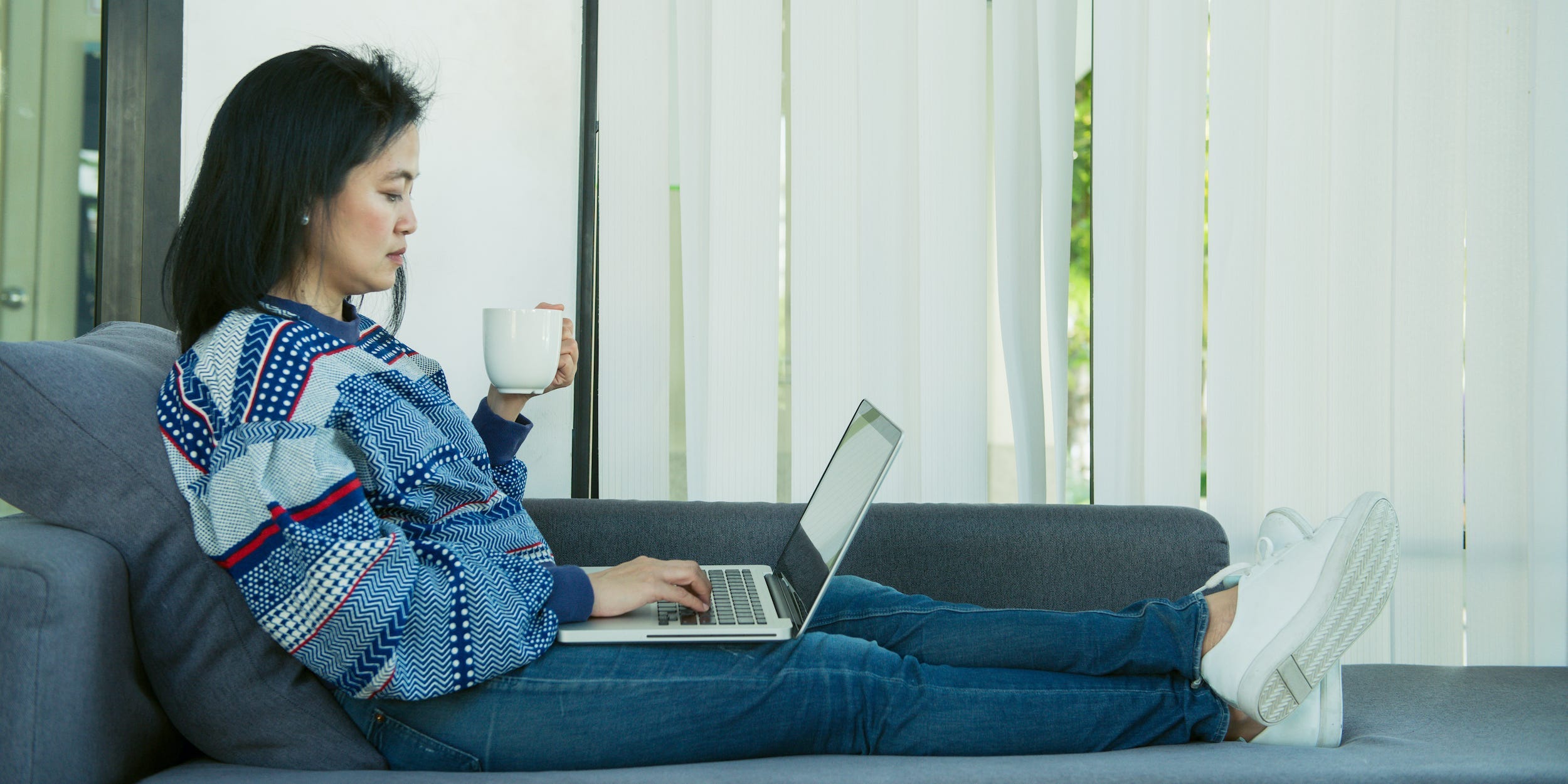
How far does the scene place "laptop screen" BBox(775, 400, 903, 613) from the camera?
122 cm

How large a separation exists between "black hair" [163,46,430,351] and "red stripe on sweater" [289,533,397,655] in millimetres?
338

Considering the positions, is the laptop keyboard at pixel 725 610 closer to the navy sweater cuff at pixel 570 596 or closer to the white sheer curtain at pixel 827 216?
the navy sweater cuff at pixel 570 596

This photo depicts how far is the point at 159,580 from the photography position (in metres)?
1.02

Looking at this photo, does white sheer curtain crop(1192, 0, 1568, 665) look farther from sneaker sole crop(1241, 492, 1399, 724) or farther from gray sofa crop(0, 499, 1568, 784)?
sneaker sole crop(1241, 492, 1399, 724)

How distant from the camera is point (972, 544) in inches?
62.7

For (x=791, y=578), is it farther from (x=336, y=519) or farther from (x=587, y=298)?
(x=587, y=298)

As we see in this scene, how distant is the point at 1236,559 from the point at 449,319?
1566 mm

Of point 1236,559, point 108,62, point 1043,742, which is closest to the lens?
point 1043,742

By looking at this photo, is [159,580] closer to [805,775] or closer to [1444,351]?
[805,775]

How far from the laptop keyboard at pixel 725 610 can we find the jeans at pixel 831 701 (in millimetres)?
42

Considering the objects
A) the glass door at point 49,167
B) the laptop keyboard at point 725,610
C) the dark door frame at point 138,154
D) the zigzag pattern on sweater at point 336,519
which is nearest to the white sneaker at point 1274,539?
the laptop keyboard at point 725,610

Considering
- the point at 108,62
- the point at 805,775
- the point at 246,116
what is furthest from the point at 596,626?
the point at 108,62

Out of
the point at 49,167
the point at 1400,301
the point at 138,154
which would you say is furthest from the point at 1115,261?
the point at 49,167

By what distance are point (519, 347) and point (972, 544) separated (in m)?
0.76
